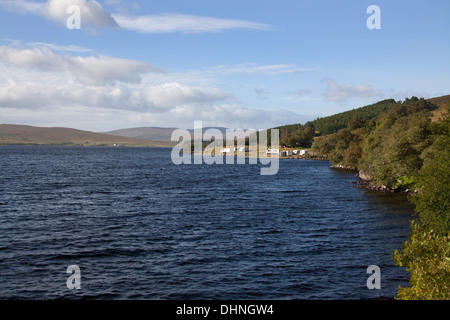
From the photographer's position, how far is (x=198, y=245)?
118ft

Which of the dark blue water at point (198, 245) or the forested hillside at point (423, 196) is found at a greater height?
the forested hillside at point (423, 196)

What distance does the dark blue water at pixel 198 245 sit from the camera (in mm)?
26083

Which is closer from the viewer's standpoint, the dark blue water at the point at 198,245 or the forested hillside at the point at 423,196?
the forested hillside at the point at 423,196

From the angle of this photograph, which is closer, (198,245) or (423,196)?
(198,245)

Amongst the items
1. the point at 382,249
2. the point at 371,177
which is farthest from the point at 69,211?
the point at 371,177

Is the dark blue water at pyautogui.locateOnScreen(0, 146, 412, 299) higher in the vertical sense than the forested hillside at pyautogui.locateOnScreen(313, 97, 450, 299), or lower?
lower

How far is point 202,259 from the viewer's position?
3189 cm

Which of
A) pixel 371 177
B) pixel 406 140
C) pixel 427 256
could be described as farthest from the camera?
pixel 371 177

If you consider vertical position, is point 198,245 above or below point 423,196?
below

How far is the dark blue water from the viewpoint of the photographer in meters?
26.1

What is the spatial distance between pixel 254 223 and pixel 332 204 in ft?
66.4

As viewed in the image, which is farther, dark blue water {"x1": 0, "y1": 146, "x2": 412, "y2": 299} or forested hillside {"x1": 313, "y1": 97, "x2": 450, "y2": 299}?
dark blue water {"x1": 0, "y1": 146, "x2": 412, "y2": 299}
